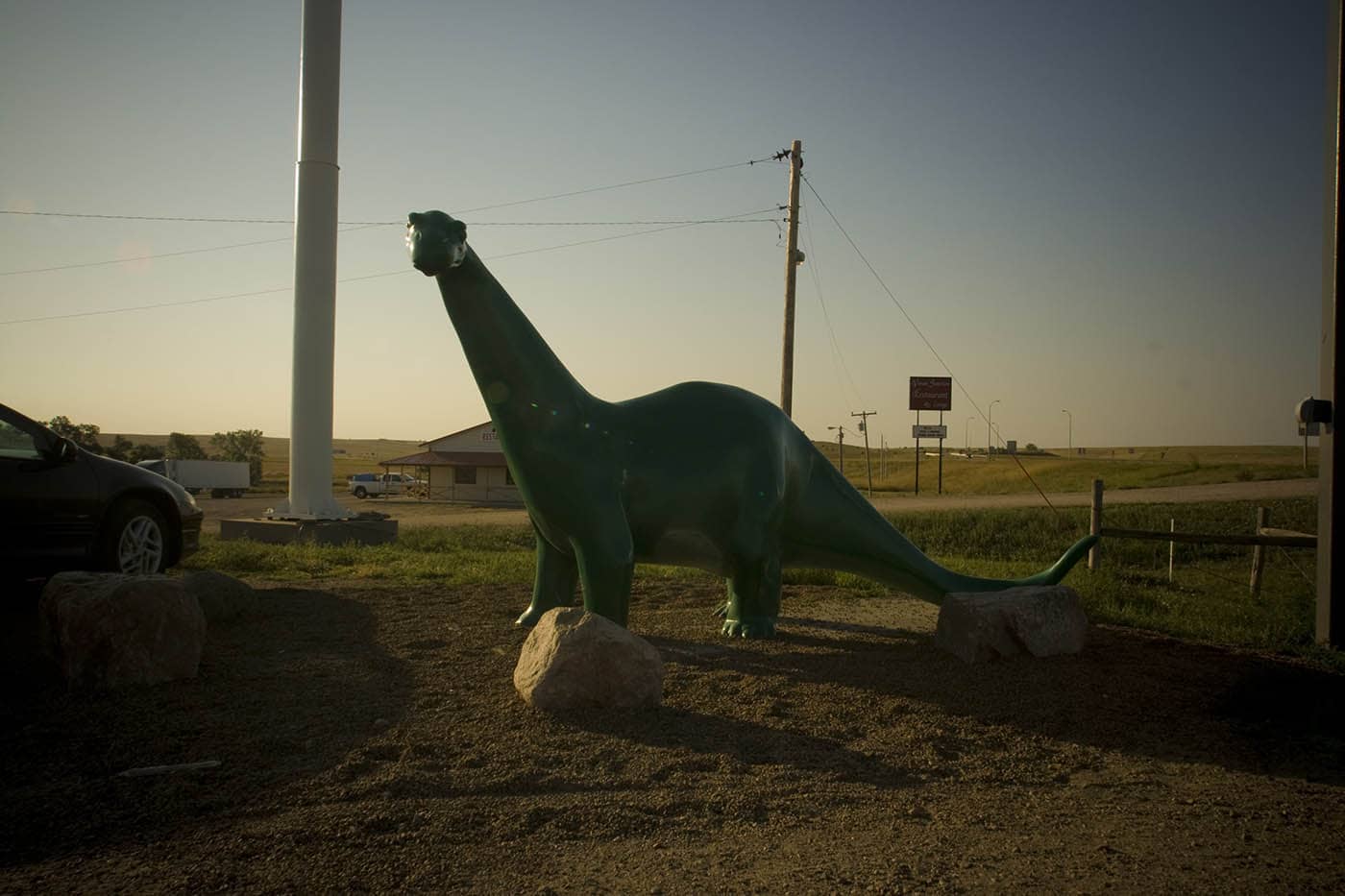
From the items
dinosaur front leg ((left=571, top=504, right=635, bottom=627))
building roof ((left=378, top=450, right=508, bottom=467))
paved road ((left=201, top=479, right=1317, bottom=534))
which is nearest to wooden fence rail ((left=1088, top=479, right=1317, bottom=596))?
dinosaur front leg ((left=571, top=504, right=635, bottom=627))

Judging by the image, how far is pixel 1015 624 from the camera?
554 centimetres

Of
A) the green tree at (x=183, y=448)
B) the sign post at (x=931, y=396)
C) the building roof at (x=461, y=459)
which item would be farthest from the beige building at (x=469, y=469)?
the green tree at (x=183, y=448)

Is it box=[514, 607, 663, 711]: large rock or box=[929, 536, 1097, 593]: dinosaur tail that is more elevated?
box=[929, 536, 1097, 593]: dinosaur tail

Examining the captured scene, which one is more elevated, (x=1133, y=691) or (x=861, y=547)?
→ (x=861, y=547)

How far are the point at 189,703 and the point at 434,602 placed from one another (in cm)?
332

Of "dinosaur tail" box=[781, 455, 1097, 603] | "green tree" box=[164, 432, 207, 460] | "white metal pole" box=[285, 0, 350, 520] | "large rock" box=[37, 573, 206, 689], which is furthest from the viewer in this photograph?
"green tree" box=[164, 432, 207, 460]

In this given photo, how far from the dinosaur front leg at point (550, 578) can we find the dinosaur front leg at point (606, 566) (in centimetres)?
84

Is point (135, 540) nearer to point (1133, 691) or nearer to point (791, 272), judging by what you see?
point (1133, 691)

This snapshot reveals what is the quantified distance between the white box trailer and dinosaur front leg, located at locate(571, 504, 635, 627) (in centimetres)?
3857

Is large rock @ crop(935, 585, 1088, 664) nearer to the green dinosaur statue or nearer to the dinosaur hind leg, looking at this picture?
the green dinosaur statue

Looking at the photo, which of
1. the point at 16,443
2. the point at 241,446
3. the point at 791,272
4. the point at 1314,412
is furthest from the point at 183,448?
the point at 1314,412

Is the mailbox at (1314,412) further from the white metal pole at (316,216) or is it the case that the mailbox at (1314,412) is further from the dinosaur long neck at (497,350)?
the white metal pole at (316,216)

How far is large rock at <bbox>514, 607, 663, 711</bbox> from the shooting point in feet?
13.9

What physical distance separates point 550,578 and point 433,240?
2390 millimetres
